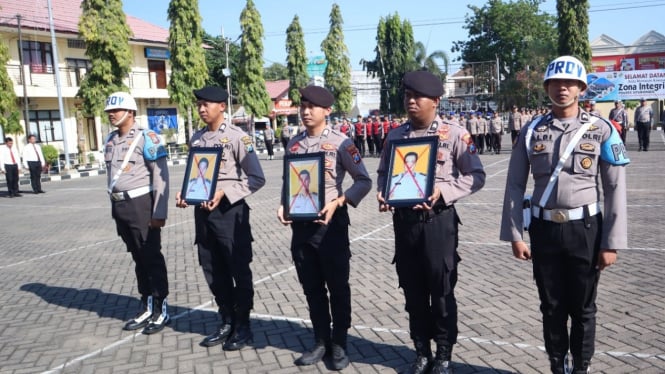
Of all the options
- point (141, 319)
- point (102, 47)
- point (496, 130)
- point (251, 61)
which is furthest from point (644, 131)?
point (251, 61)

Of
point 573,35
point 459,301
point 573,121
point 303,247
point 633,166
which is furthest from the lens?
point 573,35

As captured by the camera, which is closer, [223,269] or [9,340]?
[223,269]

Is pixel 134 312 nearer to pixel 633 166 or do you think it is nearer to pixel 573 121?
pixel 573 121

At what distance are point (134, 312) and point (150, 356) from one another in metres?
1.32

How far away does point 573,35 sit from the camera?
123 feet

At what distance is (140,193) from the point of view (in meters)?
5.16

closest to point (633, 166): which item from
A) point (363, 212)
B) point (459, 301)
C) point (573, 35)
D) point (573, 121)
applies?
point (363, 212)

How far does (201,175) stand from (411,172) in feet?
6.00

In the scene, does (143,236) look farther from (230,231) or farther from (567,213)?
(567,213)

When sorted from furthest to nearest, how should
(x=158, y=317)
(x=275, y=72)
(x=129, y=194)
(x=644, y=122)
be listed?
(x=275, y=72), (x=644, y=122), (x=158, y=317), (x=129, y=194)

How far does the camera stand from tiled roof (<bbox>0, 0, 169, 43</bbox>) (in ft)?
99.3

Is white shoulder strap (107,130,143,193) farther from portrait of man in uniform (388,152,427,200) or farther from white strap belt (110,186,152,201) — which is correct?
portrait of man in uniform (388,152,427,200)

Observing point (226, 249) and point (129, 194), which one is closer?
point (226, 249)

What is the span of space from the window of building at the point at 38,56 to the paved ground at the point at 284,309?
82.7 feet
